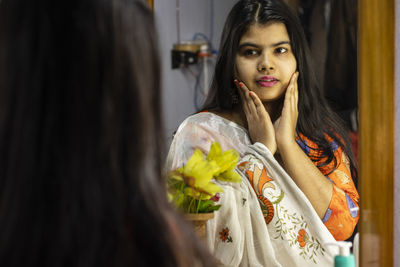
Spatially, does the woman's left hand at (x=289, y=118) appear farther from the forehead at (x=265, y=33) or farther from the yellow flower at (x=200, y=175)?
the yellow flower at (x=200, y=175)

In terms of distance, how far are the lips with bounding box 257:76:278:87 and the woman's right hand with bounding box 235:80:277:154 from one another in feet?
0.10

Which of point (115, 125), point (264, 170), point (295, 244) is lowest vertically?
point (295, 244)

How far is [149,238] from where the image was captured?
0.54 m

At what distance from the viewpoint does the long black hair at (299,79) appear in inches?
39.8

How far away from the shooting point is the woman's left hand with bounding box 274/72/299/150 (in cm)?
104

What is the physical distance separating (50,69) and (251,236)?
61cm

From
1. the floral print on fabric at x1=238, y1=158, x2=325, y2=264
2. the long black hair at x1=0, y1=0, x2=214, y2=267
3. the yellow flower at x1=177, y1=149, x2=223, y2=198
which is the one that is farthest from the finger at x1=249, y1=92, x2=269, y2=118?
the long black hair at x1=0, y1=0, x2=214, y2=267

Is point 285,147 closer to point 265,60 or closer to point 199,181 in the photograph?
point 265,60

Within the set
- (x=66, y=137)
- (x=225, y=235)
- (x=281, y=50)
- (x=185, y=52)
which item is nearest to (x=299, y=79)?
(x=281, y=50)

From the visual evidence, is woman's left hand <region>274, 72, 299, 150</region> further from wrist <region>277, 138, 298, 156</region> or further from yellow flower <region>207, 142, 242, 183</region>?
yellow flower <region>207, 142, 242, 183</region>

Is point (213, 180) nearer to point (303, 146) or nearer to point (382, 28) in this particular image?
point (303, 146)

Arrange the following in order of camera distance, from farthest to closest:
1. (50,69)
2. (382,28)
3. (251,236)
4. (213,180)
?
(382,28) < (251,236) < (213,180) < (50,69)

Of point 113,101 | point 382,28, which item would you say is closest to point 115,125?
point 113,101

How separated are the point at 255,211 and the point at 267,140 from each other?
160 millimetres
